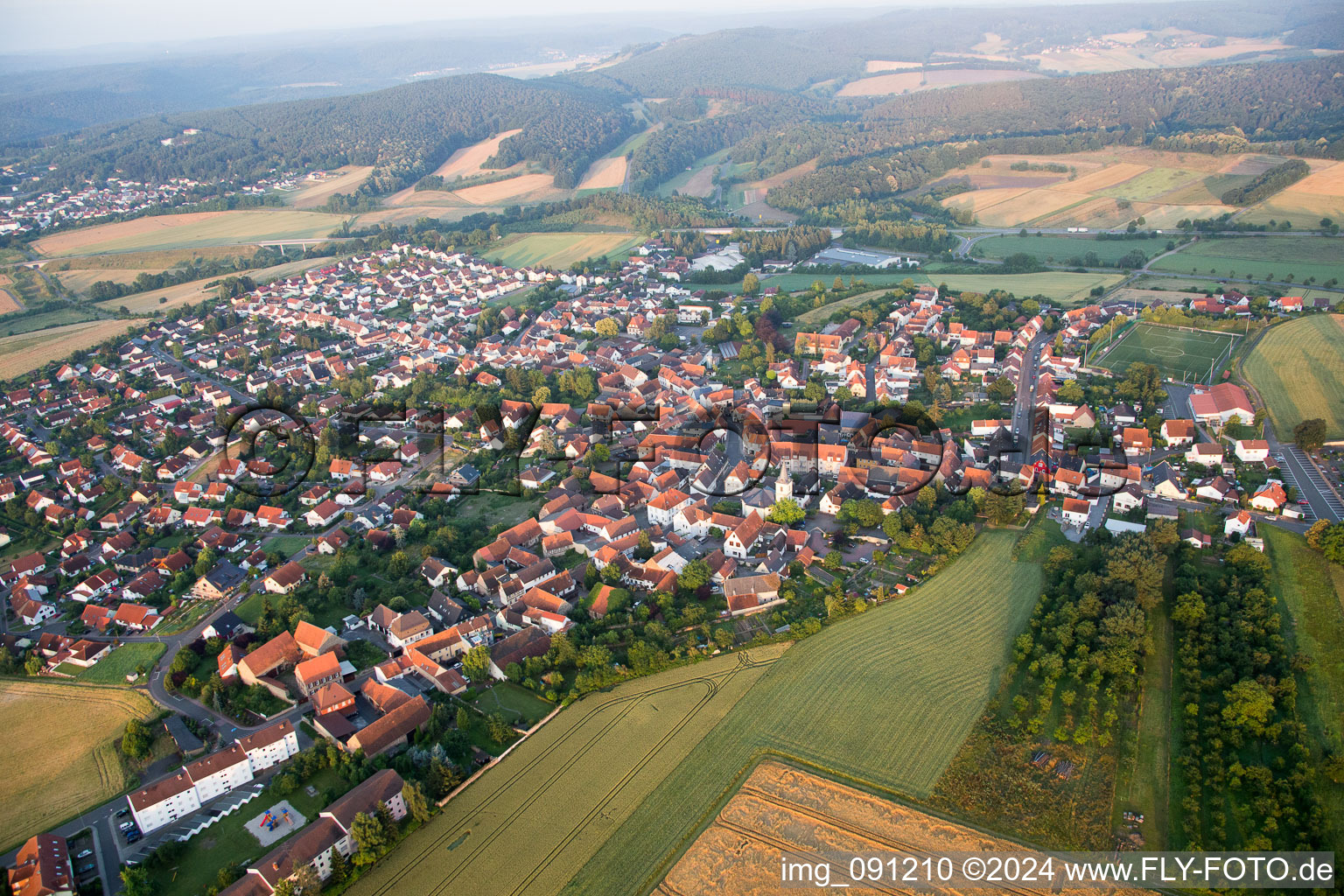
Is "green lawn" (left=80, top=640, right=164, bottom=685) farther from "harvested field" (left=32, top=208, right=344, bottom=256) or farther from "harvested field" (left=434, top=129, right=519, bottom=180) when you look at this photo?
"harvested field" (left=434, top=129, right=519, bottom=180)

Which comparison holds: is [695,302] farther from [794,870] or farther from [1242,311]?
[794,870]

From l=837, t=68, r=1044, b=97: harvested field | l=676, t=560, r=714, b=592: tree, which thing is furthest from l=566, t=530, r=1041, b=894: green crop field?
l=837, t=68, r=1044, b=97: harvested field

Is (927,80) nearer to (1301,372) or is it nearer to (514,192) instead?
(514,192)

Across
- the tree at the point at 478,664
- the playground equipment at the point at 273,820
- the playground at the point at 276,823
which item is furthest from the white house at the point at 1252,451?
the playground equipment at the point at 273,820

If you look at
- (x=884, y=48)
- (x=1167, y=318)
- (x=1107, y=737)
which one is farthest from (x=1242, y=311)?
(x=884, y=48)

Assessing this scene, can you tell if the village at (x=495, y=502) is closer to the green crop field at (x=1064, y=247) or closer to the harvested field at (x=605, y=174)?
the green crop field at (x=1064, y=247)
